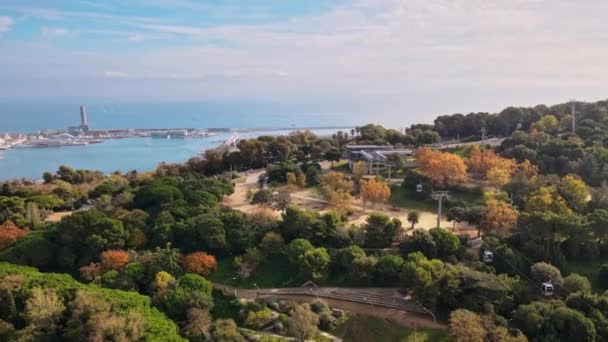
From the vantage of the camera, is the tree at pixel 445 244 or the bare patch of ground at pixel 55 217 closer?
the tree at pixel 445 244

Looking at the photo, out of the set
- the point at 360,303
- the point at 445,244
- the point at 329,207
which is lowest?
the point at 360,303

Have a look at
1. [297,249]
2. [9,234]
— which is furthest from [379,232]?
[9,234]

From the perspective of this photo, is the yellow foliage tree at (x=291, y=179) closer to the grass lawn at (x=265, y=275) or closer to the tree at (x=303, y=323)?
the grass lawn at (x=265, y=275)

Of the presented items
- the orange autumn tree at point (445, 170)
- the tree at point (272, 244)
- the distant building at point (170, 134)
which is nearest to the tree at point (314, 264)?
the tree at point (272, 244)

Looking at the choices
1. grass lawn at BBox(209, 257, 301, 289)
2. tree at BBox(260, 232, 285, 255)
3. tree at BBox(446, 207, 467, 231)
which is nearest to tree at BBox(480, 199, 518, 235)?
tree at BBox(446, 207, 467, 231)

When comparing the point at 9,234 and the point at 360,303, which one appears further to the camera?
the point at 9,234

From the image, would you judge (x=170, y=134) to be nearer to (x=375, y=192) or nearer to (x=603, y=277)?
(x=375, y=192)

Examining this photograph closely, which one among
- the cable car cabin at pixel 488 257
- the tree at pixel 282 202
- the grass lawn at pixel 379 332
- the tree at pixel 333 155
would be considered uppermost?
the tree at pixel 333 155
